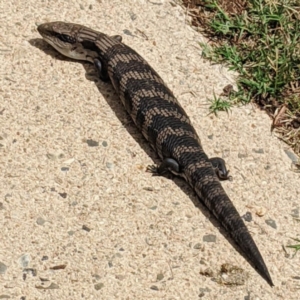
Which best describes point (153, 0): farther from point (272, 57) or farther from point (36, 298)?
point (36, 298)

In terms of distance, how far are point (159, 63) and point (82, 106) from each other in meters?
1.05

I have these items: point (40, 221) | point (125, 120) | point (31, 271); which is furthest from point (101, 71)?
point (31, 271)

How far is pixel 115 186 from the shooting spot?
6559mm

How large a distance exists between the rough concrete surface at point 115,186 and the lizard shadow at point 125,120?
0.02 m

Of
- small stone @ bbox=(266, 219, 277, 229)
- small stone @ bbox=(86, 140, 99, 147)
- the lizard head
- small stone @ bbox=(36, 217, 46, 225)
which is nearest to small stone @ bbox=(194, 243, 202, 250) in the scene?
small stone @ bbox=(266, 219, 277, 229)

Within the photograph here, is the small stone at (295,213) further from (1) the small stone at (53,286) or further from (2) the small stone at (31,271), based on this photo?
(2) the small stone at (31,271)

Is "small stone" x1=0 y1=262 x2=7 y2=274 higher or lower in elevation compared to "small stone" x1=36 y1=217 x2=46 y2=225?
lower

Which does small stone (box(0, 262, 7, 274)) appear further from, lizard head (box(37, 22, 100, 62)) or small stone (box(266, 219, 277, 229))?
lizard head (box(37, 22, 100, 62))

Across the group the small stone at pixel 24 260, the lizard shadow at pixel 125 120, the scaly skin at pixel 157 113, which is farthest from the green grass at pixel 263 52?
the small stone at pixel 24 260

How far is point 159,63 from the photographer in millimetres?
7762

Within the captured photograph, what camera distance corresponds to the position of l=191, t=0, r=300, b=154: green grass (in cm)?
752

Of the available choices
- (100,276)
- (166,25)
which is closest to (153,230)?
(100,276)

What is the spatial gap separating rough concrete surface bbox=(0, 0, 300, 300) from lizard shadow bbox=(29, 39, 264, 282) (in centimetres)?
2

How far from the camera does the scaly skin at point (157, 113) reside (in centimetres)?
619
